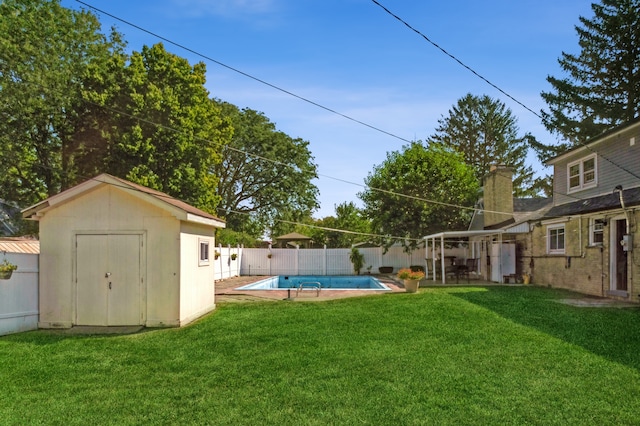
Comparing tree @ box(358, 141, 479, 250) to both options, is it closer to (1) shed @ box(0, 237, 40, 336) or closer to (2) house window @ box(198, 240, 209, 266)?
(2) house window @ box(198, 240, 209, 266)

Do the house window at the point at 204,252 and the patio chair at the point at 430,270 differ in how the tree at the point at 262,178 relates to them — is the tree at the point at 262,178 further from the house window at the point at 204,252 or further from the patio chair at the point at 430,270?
the house window at the point at 204,252

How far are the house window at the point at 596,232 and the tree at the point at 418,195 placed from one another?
912 centimetres

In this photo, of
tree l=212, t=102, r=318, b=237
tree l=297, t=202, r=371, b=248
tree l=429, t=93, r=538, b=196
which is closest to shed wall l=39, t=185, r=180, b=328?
tree l=297, t=202, r=371, b=248

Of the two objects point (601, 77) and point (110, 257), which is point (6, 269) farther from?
point (601, 77)

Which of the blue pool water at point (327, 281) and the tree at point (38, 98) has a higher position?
the tree at point (38, 98)

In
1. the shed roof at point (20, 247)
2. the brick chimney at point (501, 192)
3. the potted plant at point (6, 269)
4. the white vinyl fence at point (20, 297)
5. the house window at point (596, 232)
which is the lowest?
the white vinyl fence at point (20, 297)

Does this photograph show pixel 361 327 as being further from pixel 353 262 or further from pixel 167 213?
pixel 353 262

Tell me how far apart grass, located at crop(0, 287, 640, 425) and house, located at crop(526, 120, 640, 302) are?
138 inches

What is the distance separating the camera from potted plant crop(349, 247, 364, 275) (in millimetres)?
24219

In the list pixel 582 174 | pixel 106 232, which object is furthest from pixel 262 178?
pixel 106 232

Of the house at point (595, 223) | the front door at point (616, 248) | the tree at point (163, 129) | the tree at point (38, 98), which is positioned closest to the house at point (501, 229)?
the house at point (595, 223)

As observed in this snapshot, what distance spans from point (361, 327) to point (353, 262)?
1563 cm

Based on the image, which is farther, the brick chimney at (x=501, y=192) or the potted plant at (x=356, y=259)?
the potted plant at (x=356, y=259)

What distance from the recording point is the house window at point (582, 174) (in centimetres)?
A: 1550
